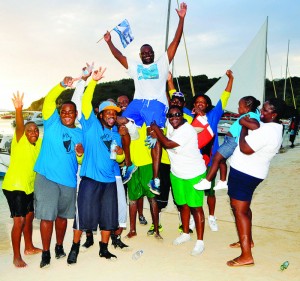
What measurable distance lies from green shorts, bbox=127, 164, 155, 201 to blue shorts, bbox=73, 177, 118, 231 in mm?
915

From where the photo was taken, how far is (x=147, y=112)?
519cm

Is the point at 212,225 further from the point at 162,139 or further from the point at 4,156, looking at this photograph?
A: the point at 4,156

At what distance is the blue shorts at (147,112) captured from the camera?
5195 mm

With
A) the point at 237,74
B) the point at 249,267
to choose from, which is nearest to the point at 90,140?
the point at 249,267

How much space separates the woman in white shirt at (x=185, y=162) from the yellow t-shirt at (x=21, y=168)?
1.51 m

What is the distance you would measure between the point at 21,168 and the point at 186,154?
1879 millimetres

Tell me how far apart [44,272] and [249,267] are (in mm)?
2202

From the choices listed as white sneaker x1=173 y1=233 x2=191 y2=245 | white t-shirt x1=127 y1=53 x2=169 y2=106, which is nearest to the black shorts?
white sneaker x1=173 y1=233 x2=191 y2=245

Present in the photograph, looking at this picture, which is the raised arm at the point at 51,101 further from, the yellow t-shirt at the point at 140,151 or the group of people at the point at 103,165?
the yellow t-shirt at the point at 140,151

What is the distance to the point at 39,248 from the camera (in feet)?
16.0

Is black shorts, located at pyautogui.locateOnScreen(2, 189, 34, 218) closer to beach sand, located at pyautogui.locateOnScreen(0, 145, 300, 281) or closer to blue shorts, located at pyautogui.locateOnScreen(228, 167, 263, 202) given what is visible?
beach sand, located at pyautogui.locateOnScreen(0, 145, 300, 281)

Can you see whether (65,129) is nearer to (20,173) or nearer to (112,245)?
(20,173)

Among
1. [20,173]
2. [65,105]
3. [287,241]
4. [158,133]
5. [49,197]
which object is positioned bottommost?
[287,241]

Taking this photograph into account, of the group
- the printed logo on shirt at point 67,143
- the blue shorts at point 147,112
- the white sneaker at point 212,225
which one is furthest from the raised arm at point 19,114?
the white sneaker at point 212,225
